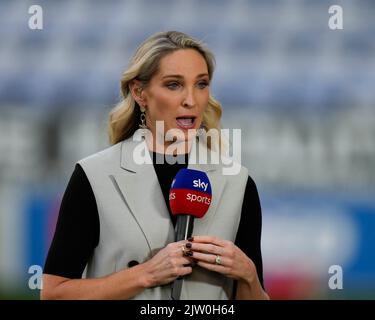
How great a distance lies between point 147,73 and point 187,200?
1.49 feet

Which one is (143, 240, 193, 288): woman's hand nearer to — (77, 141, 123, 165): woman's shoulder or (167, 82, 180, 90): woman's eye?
(77, 141, 123, 165): woman's shoulder

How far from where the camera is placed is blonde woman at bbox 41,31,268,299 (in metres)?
2.06

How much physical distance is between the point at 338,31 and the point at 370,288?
98cm

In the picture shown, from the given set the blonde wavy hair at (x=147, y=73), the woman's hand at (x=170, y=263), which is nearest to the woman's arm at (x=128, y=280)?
the woman's hand at (x=170, y=263)

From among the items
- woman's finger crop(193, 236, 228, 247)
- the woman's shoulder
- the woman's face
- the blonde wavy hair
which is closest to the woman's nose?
the woman's face

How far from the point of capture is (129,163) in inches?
86.4

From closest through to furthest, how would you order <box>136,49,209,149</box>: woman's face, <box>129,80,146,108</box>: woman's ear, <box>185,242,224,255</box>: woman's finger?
<box>185,242,224,255</box>: woman's finger, <box>136,49,209,149</box>: woman's face, <box>129,80,146,108</box>: woman's ear

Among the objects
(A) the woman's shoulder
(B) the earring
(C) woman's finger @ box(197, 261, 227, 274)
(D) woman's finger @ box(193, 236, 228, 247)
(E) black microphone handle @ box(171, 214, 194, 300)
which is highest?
(B) the earring

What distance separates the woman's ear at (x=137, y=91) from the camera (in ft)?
7.41

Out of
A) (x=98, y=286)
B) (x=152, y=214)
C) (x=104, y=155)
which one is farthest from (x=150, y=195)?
(x=98, y=286)

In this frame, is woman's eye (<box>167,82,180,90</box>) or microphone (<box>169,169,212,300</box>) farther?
woman's eye (<box>167,82,180,90</box>)

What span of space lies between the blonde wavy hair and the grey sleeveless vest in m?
0.12

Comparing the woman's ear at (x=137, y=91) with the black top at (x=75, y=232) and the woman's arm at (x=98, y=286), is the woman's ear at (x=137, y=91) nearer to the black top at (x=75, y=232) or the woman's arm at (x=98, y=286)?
the black top at (x=75, y=232)

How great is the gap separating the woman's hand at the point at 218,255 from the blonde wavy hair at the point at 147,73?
1.36 ft
